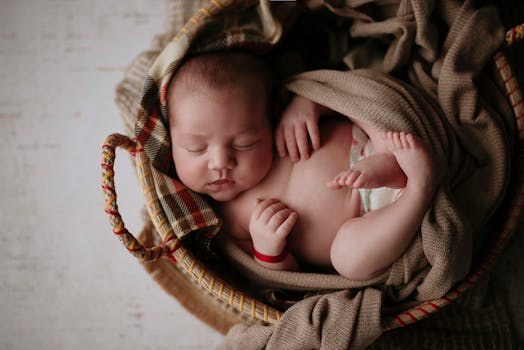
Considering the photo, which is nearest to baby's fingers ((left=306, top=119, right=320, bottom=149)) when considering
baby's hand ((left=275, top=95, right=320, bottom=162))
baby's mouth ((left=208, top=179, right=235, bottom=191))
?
baby's hand ((left=275, top=95, right=320, bottom=162))

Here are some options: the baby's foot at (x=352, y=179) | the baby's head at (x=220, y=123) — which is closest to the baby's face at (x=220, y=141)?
the baby's head at (x=220, y=123)

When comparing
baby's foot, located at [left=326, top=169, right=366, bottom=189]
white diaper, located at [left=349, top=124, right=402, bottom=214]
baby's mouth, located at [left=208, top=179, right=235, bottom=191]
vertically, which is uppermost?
baby's foot, located at [left=326, top=169, right=366, bottom=189]

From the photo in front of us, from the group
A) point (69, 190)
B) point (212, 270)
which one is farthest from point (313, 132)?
point (69, 190)

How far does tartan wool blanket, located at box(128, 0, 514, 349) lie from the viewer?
3.25 ft

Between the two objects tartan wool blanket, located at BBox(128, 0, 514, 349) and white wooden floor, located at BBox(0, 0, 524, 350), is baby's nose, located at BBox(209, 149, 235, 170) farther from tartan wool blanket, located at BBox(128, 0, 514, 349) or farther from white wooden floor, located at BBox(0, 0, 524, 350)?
white wooden floor, located at BBox(0, 0, 524, 350)

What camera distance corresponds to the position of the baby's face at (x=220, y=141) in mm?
1044

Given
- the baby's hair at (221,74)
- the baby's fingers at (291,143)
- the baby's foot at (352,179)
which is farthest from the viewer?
the baby's fingers at (291,143)

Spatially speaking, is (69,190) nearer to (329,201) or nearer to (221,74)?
(221,74)

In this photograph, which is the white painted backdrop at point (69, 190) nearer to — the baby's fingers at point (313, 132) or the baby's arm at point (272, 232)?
the baby's arm at point (272, 232)

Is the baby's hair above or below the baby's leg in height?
above

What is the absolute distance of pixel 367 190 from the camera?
3.65 feet

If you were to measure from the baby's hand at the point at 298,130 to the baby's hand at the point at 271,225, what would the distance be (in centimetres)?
13

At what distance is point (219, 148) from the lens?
1.06 m

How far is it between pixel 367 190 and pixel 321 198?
0.11 meters
